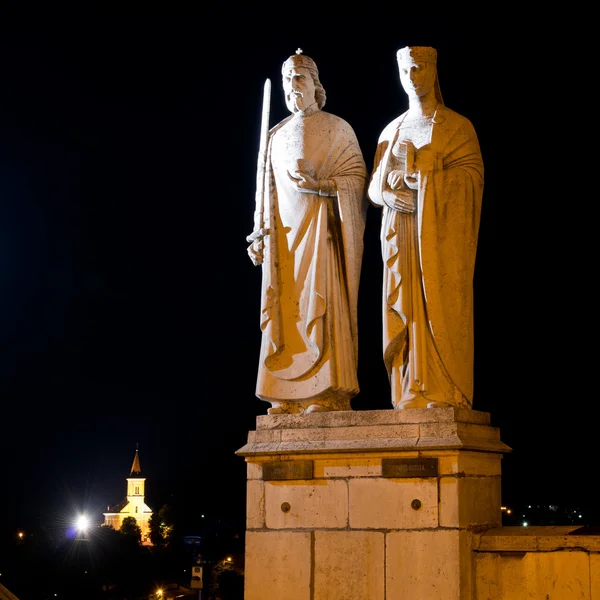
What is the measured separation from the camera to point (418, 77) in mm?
8789

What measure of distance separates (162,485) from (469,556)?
2327 inches

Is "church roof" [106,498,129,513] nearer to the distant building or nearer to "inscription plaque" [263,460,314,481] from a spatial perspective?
the distant building

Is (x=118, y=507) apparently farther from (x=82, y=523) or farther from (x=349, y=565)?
(x=349, y=565)

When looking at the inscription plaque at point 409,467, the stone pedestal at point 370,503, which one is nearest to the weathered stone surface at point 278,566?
the stone pedestal at point 370,503

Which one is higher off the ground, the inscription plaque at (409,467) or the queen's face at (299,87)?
the queen's face at (299,87)

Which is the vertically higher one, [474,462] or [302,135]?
[302,135]

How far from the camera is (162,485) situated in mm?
65125

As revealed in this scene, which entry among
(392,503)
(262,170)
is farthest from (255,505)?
(262,170)

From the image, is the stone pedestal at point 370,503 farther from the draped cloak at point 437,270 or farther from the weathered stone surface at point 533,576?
the draped cloak at point 437,270

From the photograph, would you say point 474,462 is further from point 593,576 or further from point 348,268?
point 348,268

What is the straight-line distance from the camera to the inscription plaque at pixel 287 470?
836cm

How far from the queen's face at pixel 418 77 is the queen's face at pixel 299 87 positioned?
3.15ft

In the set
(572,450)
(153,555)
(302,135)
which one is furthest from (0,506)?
(302,135)

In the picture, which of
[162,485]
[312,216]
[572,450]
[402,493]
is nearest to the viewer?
[402,493]
